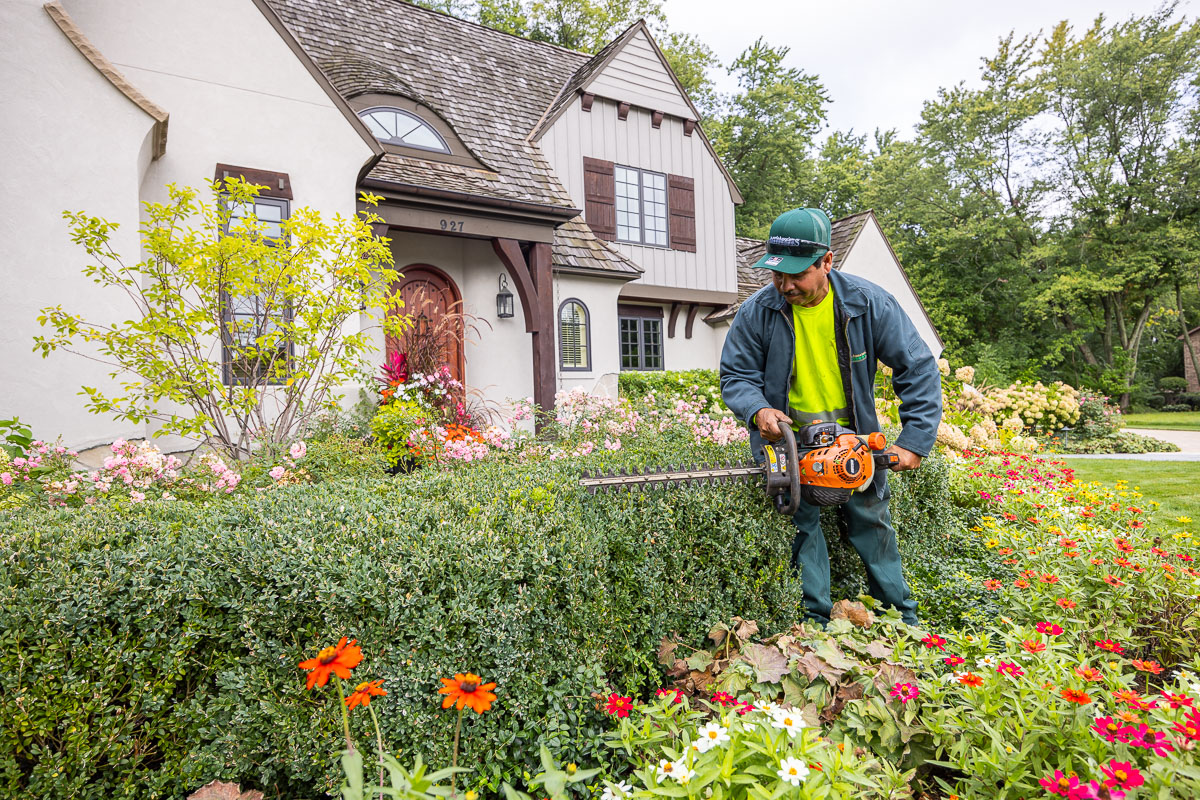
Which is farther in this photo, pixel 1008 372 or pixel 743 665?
pixel 1008 372

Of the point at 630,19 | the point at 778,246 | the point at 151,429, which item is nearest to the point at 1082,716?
the point at 778,246

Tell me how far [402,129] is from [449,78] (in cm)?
259

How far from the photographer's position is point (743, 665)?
7.79ft

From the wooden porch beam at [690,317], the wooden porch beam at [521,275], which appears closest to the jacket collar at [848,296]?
the wooden porch beam at [521,275]

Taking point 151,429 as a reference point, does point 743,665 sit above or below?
below

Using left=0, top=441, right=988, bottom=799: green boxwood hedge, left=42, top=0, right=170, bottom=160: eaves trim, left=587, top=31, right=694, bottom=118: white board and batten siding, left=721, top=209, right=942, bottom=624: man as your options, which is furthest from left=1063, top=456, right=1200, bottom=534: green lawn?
left=587, top=31, right=694, bottom=118: white board and batten siding

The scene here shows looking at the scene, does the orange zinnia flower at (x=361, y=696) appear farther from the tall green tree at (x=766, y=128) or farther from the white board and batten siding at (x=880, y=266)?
the tall green tree at (x=766, y=128)

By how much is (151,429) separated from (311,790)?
534 cm

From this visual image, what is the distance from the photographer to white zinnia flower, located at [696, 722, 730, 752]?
179 centimetres

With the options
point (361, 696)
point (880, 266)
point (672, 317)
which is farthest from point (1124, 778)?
point (880, 266)

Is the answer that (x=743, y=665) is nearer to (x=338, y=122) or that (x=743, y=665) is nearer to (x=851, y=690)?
(x=851, y=690)

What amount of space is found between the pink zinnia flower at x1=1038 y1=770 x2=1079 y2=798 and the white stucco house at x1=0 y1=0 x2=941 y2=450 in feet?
22.3

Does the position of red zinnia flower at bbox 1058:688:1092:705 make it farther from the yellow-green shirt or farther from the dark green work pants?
the yellow-green shirt

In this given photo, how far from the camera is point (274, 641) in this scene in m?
1.99
